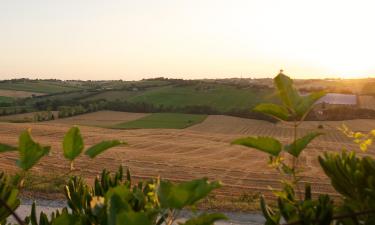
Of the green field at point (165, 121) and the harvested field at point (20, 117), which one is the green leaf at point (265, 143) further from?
the harvested field at point (20, 117)

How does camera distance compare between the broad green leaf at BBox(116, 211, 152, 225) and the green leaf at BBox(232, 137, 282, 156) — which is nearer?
the broad green leaf at BBox(116, 211, 152, 225)

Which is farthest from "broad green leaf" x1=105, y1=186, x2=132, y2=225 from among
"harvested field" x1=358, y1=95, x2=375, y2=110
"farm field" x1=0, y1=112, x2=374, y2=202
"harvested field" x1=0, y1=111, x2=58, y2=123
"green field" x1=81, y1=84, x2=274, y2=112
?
"green field" x1=81, y1=84, x2=274, y2=112

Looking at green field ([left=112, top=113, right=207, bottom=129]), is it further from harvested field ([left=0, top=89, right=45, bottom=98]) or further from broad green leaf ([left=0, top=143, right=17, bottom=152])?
broad green leaf ([left=0, top=143, right=17, bottom=152])

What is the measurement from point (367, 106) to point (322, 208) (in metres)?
74.3

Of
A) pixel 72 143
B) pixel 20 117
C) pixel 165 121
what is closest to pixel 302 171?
pixel 72 143

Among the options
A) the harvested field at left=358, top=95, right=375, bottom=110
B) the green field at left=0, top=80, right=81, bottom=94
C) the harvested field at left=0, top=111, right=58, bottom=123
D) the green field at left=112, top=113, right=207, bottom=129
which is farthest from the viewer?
the green field at left=0, top=80, right=81, bottom=94

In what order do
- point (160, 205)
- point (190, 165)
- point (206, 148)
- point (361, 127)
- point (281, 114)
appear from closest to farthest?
1. point (160, 205)
2. point (281, 114)
3. point (190, 165)
4. point (206, 148)
5. point (361, 127)

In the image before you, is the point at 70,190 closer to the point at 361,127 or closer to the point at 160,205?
the point at 160,205

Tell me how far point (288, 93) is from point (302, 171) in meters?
0.24

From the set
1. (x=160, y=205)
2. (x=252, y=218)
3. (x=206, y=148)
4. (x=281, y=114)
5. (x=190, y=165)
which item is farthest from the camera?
(x=206, y=148)

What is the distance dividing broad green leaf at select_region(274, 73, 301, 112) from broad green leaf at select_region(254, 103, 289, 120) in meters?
0.03

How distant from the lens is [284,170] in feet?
4.82

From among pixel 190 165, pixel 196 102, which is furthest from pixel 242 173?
pixel 196 102

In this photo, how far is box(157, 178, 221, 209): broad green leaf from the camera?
1184mm
